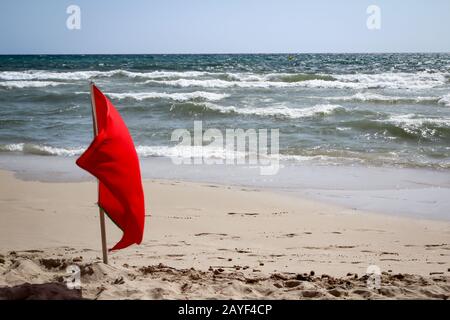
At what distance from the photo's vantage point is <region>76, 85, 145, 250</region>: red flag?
10.8ft

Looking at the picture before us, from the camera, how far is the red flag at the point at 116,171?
329cm

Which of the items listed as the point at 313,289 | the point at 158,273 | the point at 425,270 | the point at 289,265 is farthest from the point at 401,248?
the point at 158,273

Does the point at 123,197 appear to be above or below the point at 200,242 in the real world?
above

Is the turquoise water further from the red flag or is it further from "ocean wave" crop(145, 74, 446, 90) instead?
the red flag

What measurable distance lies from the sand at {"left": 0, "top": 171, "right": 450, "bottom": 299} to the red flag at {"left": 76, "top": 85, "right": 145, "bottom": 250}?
59 cm

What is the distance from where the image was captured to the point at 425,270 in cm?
457

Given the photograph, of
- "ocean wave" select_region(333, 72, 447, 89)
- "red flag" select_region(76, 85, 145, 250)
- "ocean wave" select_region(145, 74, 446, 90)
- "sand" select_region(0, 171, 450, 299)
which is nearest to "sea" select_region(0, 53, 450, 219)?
"sand" select_region(0, 171, 450, 299)

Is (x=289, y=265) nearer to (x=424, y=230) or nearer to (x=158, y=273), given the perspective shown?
(x=158, y=273)

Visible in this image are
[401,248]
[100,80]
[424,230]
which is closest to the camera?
[401,248]

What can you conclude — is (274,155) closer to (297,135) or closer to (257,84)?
(297,135)

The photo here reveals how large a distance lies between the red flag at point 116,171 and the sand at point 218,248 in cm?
59

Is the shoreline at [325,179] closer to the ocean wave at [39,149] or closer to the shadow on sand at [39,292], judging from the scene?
the ocean wave at [39,149]

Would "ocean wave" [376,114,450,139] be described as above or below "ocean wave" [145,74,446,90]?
below
